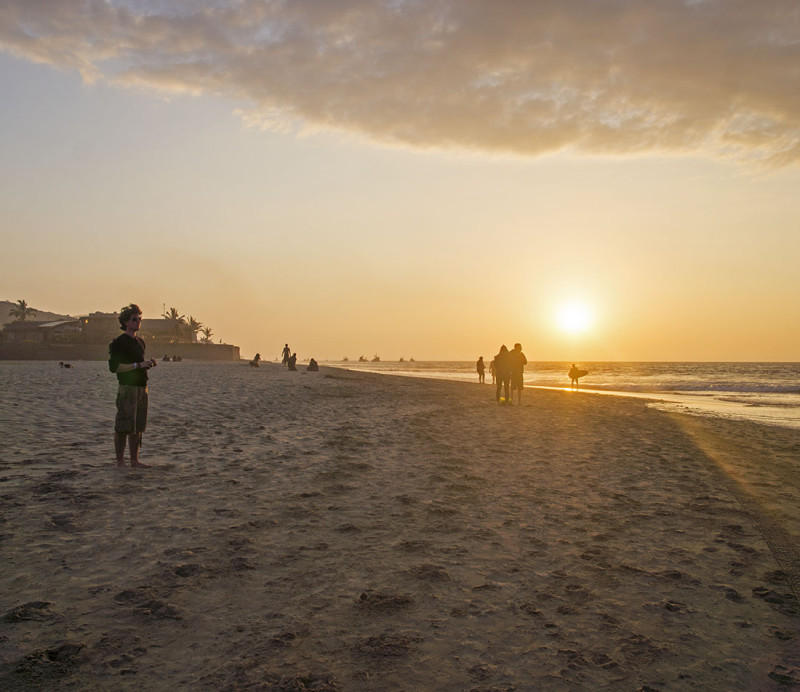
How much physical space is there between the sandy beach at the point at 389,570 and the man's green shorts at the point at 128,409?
2.10ft

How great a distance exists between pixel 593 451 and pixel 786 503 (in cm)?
373

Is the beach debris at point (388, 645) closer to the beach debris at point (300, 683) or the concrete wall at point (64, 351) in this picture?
the beach debris at point (300, 683)

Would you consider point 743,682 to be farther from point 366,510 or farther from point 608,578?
point 366,510

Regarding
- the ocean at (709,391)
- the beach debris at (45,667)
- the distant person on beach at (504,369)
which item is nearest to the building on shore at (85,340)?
the ocean at (709,391)

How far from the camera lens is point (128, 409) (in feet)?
23.8

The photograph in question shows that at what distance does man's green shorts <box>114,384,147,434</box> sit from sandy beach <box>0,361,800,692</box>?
2.10 ft

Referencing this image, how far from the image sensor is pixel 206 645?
3039mm

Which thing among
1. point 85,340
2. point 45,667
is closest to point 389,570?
point 45,667

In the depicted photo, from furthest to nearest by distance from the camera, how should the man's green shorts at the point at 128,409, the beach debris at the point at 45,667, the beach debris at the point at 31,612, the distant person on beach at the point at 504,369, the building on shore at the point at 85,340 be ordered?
the building on shore at the point at 85,340, the distant person on beach at the point at 504,369, the man's green shorts at the point at 128,409, the beach debris at the point at 31,612, the beach debris at the point at 45,667

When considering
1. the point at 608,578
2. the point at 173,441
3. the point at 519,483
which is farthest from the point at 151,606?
the point at 173,441

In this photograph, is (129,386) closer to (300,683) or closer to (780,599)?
(300,683)

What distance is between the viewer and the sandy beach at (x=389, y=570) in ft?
9.48

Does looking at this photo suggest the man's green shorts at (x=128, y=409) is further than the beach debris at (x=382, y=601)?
Yes

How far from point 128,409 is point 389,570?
4.81 m
